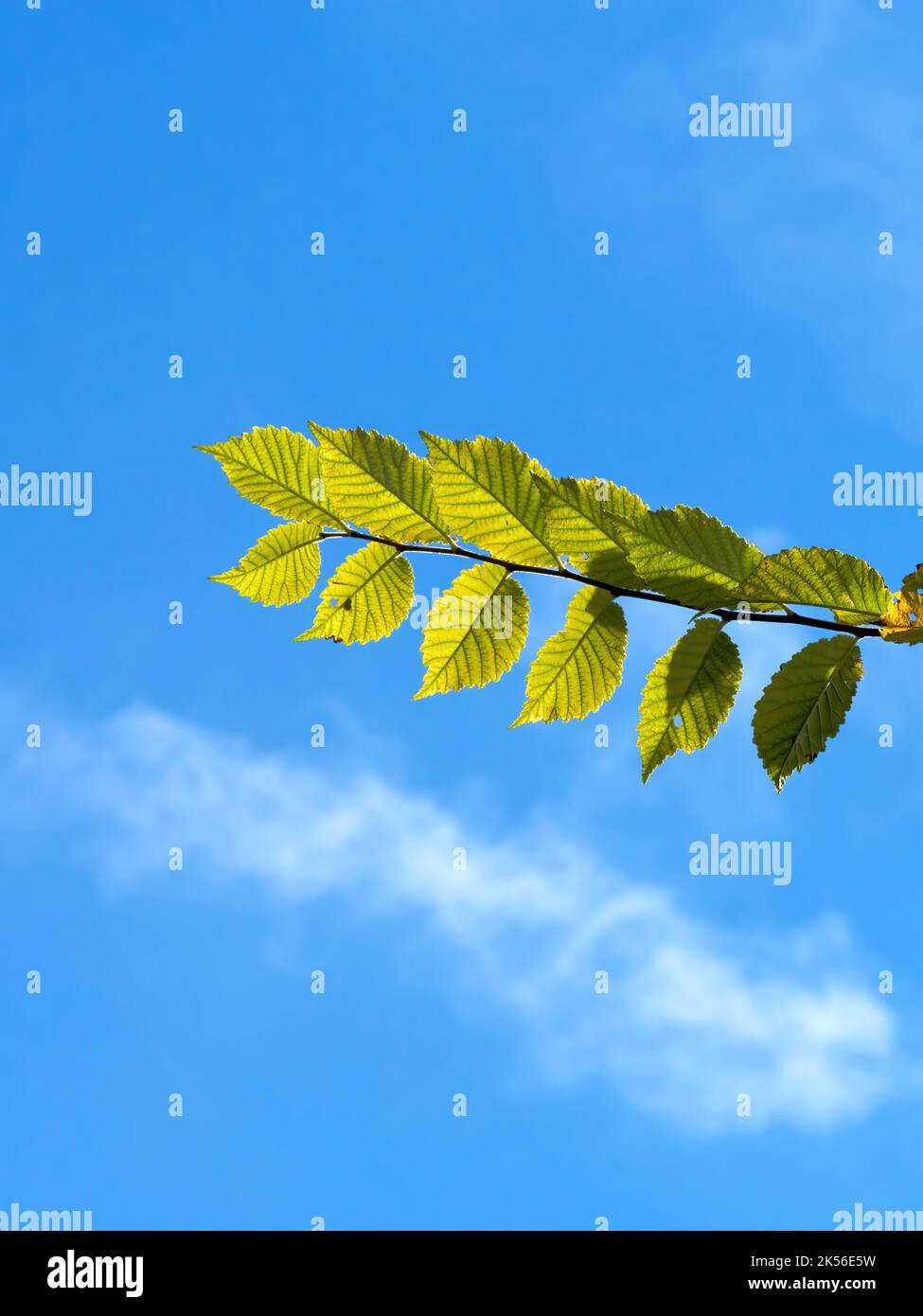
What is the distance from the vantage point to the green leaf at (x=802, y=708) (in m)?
2.17

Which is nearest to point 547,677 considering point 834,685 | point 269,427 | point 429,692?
→ point 429,692

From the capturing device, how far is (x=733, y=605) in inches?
85.7

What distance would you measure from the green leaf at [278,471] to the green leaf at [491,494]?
0.36 meters

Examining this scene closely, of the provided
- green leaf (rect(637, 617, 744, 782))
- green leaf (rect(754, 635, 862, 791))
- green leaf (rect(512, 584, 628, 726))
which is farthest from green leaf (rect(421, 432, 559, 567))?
green leaf (rect(754, 635, 862, 791))

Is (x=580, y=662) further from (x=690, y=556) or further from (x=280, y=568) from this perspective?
(x=280, y=568)

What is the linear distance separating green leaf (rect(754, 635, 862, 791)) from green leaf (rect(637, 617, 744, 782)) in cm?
10

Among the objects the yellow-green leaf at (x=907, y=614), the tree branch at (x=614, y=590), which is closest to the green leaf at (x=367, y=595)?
the tree branch at (x=614, y=590)

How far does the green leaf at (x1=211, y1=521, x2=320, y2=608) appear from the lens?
8.14 ft

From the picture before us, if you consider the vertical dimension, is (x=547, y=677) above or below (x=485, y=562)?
below

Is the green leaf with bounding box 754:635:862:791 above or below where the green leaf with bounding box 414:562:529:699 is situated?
below

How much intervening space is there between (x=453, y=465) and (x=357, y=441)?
21 cm

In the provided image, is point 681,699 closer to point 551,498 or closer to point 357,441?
point 551,498

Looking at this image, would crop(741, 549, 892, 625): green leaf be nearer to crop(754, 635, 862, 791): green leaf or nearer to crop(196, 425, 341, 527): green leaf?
crop(754, 635, 862, 791): green leaf

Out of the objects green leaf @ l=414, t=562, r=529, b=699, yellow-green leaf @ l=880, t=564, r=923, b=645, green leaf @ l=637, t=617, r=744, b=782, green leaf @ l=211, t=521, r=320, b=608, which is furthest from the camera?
green leaf @ l=211, t=521, r=320, b=608
